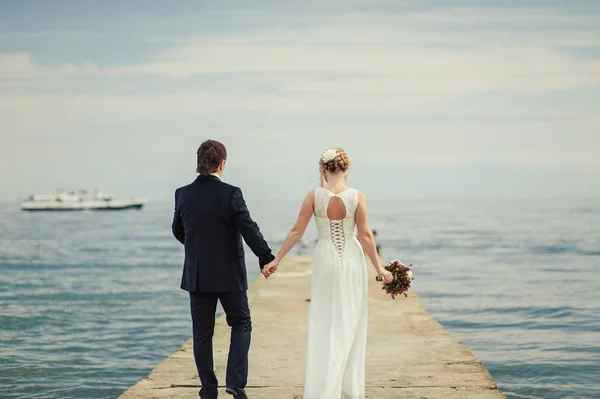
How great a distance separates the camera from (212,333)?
6246 millimetres

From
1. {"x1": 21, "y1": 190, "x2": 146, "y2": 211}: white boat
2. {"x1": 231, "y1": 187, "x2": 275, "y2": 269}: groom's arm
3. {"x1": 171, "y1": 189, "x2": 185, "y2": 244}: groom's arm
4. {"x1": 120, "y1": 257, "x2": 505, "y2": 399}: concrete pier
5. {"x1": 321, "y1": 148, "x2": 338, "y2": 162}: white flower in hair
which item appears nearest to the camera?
{"x1": 231, "y1": 187, "x2": 275, "y2": 269}: groom's arm

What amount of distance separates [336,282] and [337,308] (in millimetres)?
197

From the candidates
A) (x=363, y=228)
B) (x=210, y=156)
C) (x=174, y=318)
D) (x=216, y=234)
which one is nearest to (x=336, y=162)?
(x=363, y=228)

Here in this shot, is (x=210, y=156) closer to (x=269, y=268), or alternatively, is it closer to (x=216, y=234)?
(x=216, y=234)

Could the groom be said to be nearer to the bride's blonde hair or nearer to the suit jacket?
the suit jacket

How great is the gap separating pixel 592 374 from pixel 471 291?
439 inches

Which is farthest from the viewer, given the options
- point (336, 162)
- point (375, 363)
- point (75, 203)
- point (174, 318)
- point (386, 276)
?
point (75, 203)

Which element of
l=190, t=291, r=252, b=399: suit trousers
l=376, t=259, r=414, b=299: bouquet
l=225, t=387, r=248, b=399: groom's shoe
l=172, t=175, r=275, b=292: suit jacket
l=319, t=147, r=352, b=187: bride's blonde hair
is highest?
l=319, t=147, r=352, b=187: bride's blonde hair

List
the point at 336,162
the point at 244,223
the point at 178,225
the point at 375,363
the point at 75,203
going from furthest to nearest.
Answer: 1. the point at 75,203
2. the point at 375,363
3. the point at 178,225
4. the point at 336,162
5. the point at 244,223

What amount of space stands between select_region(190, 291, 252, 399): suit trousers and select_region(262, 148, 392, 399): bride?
376mm

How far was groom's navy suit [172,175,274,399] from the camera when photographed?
6.04 m

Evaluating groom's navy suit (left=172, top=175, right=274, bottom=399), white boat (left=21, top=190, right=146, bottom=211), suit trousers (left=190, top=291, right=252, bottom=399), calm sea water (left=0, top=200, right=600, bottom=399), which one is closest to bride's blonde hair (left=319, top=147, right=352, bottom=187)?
groom's navy suit (left=172, top=175, right=274, bottom=399)

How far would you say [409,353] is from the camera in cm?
890

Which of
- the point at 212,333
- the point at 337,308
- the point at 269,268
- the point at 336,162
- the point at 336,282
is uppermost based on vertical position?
the point at 336,162
